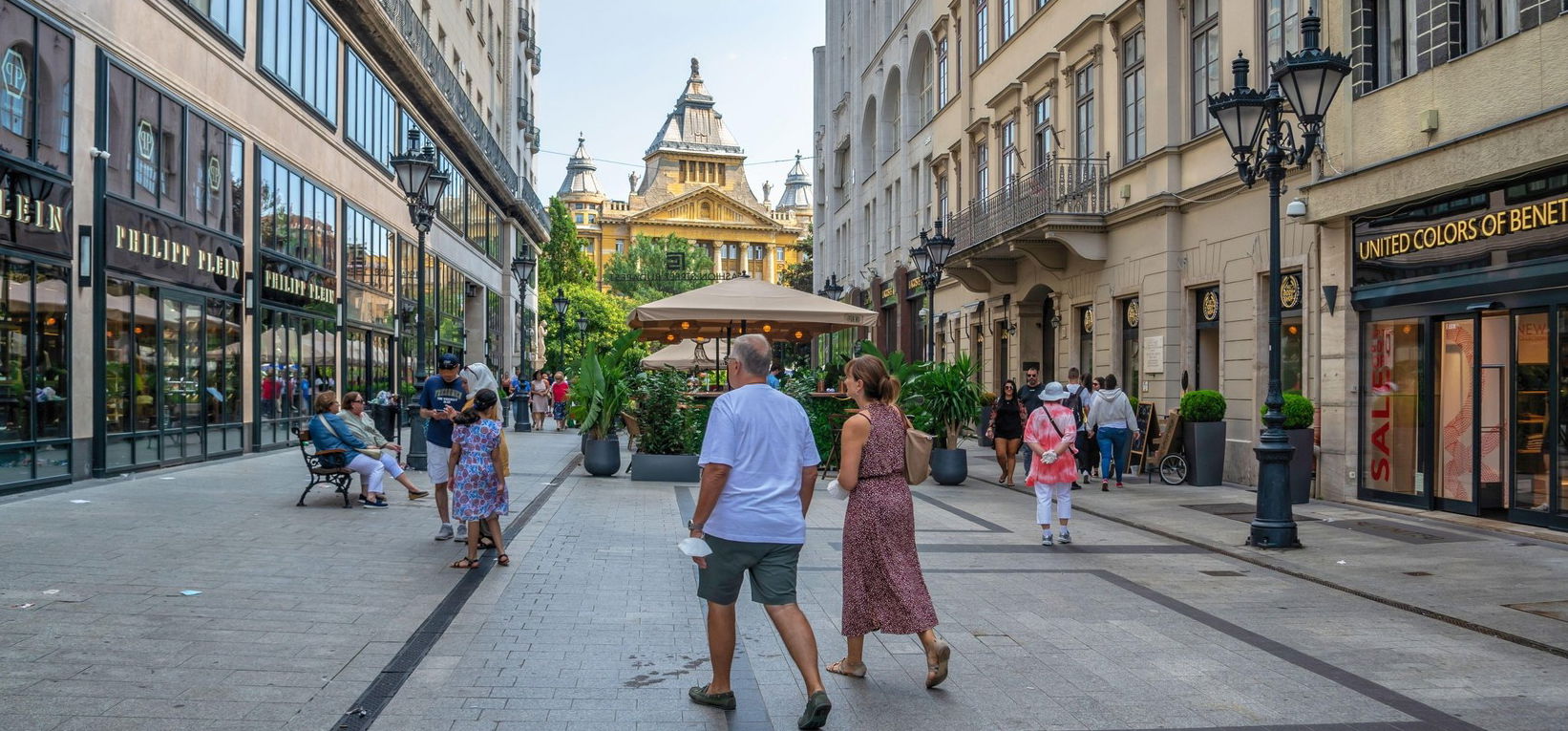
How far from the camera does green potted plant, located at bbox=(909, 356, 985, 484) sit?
722 inches

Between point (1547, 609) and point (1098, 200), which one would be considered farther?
point (1098, 200)

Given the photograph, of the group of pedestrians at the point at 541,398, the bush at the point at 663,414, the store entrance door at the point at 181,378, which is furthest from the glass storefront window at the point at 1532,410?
the group of pedestrians at the point at 541,398

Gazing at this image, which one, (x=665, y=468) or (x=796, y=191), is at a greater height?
(x=796, y=191)

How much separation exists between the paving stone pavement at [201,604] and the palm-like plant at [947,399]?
25.4 feet

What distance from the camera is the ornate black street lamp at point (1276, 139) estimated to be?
37.1 feet

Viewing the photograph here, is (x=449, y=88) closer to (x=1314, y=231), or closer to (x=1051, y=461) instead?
(x=1314, y=231)

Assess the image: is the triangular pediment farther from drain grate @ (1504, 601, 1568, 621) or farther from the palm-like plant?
drain grate @ (1504, 601, 1568, 621)

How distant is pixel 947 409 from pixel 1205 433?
3.58 meters

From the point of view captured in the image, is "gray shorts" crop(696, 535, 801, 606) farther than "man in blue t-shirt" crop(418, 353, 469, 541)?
No

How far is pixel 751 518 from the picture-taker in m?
5.58

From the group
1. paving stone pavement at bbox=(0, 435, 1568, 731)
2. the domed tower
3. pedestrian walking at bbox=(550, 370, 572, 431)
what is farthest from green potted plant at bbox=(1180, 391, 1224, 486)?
the domed tower

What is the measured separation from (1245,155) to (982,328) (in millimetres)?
19796

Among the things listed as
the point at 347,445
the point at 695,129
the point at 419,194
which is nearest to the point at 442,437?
the point at 347,445

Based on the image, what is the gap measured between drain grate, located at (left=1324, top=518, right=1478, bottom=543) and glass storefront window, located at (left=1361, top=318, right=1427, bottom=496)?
1.16m
